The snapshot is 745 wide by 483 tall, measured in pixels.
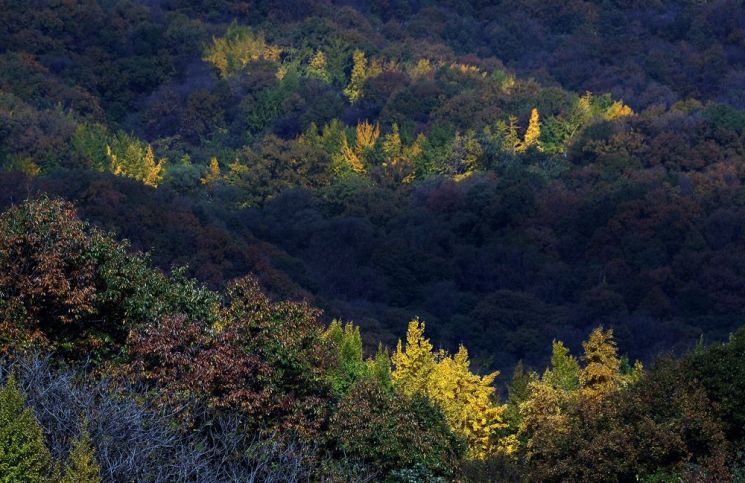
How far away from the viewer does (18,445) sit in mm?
20188

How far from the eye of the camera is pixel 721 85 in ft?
429

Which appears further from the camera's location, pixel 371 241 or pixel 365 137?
pixel 365 137

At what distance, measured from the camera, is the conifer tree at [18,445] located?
20.0 metres

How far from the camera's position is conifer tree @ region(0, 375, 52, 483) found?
789 inches

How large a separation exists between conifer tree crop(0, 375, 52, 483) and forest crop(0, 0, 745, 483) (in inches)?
1.7

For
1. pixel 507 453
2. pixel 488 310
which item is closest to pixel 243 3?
pixel 488 310

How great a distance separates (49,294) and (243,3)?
119 meters

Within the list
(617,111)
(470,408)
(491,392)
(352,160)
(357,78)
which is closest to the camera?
(470,408)

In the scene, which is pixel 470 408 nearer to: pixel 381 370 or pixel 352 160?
pixel 381 370

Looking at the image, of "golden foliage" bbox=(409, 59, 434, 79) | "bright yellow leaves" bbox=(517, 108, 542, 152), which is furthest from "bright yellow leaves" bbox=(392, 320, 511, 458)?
"golden foliage" bbox=(409, 59, 434, 79)

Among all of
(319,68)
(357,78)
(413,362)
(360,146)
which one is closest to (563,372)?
(413,362)

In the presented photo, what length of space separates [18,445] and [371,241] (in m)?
67.8

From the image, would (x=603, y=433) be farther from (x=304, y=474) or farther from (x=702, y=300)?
(x=702, y=300)

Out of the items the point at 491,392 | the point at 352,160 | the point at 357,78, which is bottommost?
the point at 491,392
